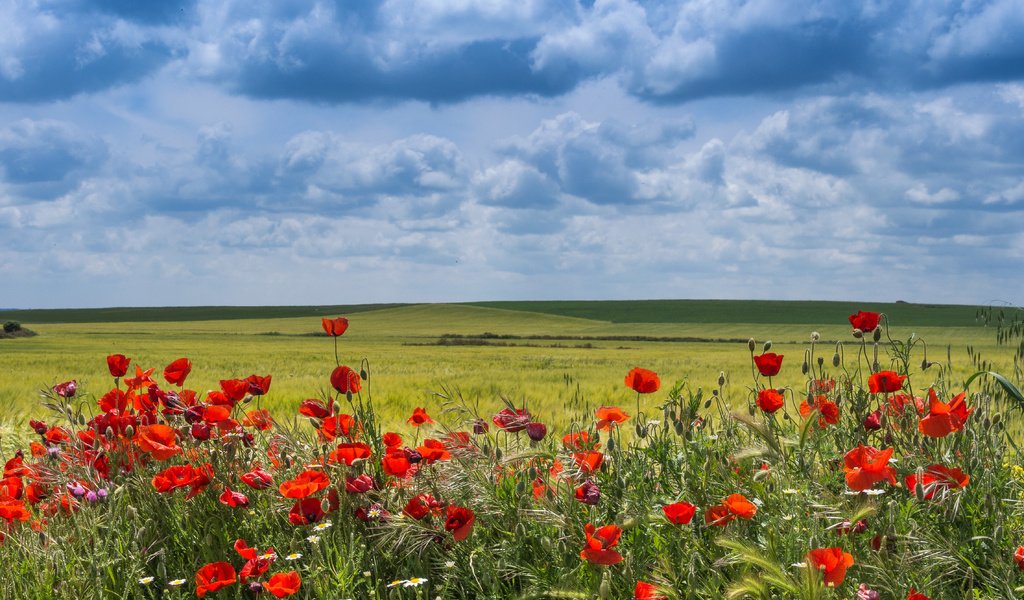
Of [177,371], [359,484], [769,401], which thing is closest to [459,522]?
[359,484]

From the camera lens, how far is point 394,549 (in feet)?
10.6

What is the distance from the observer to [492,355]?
25547 millimetres

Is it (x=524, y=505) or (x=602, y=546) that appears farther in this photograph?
(x=524, y=505)

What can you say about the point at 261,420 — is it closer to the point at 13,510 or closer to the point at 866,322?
the point at 13,510

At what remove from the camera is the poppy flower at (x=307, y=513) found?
9.90ft

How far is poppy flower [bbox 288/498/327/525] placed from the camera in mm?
3018

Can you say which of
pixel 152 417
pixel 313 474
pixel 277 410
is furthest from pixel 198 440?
pixel 277 410

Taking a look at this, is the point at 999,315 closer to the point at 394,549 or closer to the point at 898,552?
the point at 898,552

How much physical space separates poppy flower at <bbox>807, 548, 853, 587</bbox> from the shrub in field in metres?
0.09

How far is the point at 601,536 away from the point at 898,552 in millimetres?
1011

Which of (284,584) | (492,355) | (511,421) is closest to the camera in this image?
(284,584)

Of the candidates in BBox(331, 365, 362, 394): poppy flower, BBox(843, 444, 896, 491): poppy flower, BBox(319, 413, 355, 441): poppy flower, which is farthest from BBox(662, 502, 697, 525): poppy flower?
BBox(319, 413, 355, 441): poppy flower

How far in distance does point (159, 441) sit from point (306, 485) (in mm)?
930

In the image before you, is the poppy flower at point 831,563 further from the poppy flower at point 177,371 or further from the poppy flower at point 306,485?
the poppy flower at point 177,371
